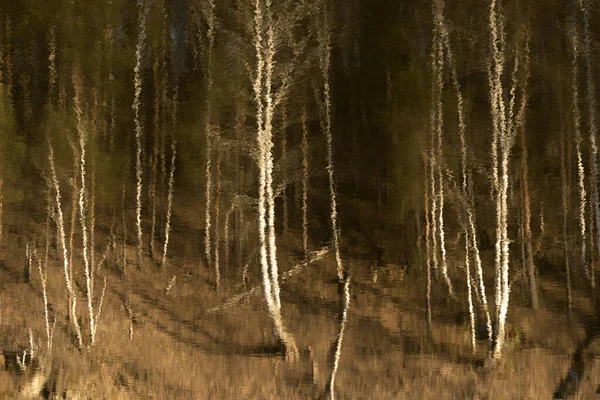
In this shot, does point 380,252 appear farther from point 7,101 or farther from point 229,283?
point 7,101

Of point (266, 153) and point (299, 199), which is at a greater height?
point (266, 153)

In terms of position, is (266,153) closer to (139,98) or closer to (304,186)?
(304,186)

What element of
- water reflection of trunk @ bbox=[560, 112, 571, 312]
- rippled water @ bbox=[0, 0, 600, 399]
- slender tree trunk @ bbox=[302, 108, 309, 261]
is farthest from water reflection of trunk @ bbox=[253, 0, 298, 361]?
water reflection of trunk @ bbox=[560, 112, 571, 312]

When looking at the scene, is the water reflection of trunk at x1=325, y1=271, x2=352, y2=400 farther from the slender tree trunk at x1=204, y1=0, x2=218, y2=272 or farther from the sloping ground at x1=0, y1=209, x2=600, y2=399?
the slender tree trunk at x1=204, y1=0, x2=218, y2=272

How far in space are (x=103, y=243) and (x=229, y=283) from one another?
3.07 m

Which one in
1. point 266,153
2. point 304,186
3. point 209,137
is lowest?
point 304,186

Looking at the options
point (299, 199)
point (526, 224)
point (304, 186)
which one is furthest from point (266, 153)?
point (526, 224)

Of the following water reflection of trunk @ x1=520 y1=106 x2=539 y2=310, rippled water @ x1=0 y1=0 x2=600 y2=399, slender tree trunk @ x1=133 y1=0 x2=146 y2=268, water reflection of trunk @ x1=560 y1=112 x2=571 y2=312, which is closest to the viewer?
rippled water @ x1=0 y1=0 x2=600 y2=399

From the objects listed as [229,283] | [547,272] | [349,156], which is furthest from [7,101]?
[547,272]

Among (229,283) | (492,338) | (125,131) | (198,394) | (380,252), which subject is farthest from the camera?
(125,131)

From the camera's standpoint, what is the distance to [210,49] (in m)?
9.62

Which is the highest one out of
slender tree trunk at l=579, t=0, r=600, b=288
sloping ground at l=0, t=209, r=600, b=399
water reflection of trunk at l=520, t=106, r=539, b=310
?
slender tree trunk at l=579, t=0, r=600, b=288

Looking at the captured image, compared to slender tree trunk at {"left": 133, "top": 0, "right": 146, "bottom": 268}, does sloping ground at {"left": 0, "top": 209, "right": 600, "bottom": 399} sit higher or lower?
lower

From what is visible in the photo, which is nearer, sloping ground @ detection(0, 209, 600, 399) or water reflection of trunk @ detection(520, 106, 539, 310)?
sloping ground @ detection(0, 209, 600, 399)
